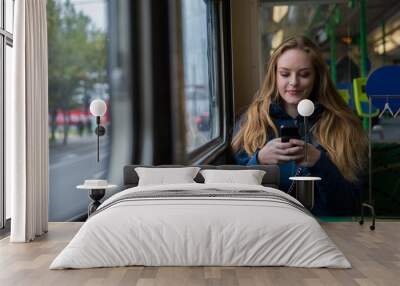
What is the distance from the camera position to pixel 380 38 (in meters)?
5.76

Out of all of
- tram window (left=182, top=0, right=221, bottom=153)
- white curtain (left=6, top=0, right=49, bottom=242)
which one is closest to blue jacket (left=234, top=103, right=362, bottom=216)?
tram window (left=182, top=0, right=221, bottom=153)

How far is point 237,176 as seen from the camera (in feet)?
17.9

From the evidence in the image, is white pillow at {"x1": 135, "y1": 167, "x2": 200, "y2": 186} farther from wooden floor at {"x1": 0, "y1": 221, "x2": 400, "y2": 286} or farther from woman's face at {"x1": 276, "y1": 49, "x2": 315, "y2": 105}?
wooden floor at {"x1": 0, "y1": 221, "x2": 400, "y2": 286}

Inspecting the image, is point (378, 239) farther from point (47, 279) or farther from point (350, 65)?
point (47, 279)

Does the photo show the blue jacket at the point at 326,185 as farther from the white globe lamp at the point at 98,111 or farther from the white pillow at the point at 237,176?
the white globe lamp at the point at 98,111

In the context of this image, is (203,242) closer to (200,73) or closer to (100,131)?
(100,131)

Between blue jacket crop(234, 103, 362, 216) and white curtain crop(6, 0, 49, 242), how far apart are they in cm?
220

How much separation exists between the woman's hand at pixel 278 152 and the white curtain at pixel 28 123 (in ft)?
7.37

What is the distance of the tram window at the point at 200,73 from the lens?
5.81 m

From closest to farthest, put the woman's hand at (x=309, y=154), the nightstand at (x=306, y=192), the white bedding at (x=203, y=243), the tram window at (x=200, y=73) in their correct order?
the white bedding at (x=203, y=243) < the nightstand at (x=306, y=192) < the woman's hand at (x=309, y=154) < the tram window at (x=200, y=73)

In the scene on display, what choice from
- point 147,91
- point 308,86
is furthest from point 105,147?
point 308,86

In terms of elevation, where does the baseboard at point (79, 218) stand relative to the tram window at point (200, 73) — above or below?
below

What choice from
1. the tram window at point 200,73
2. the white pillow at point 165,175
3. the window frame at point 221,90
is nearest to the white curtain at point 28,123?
the white pillow at point 165,175

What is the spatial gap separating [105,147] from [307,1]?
8.96ft
